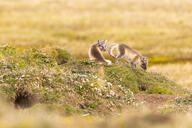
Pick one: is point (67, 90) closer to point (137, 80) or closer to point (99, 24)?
point (137, 80)

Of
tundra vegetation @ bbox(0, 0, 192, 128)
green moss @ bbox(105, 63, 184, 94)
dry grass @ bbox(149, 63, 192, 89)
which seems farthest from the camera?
dry grass @ bbox(149, 63, 192, 89)

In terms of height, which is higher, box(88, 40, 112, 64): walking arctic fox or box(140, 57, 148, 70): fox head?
box(88, 40, 112, 64): walking arctic fox

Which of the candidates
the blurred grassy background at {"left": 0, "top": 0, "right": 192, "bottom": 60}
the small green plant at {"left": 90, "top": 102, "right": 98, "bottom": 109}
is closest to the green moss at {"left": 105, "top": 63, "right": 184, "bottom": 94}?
the small green plant at {"left": 90, "top": 102, "right": 98, "bottom": 109}

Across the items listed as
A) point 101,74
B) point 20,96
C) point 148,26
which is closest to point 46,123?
point 20,96

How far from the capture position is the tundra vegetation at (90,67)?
778 centimetres

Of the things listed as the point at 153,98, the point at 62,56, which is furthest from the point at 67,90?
the point at 62,56

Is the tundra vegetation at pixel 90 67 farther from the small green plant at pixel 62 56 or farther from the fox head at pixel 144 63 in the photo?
the fox head at pixel 144 63

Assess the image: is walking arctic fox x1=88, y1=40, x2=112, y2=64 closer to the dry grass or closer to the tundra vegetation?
the tundra vegetation

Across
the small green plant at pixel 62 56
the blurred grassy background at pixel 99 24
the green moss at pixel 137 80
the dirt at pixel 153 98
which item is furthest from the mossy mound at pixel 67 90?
the blurred grassy background at pixel 99 24

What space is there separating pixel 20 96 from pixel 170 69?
25871 millimetres

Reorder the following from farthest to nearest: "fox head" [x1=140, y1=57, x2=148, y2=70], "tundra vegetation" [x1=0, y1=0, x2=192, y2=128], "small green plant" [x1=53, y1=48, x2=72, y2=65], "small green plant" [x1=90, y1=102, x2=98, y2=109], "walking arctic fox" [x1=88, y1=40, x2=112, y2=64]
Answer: "fox head" [x1=140, y1=57, x2=148, y2=70], "small green plant" [x1=53, y1=48, x2=72, y2=65], "walking arctic fox" [x1=88, y1=40, x2=112, y2=64], "small green plant" [x1=90, y1=102, x2=98, y2=109], "tundra vegetation" [x1=0, y1=0, x2=192, y2=128]

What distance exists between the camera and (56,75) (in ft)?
38.8

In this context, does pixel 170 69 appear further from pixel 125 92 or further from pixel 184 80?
pixel 125 92

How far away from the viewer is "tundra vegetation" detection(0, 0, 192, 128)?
7783 millimetres
